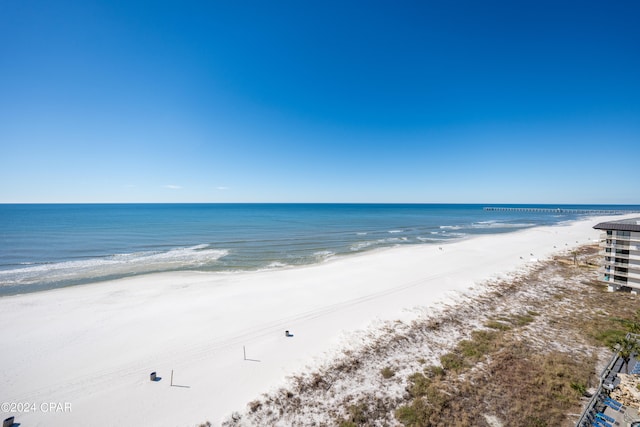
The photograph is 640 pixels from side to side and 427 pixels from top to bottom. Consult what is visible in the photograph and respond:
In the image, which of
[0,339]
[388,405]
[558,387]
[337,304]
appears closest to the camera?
[388,405]

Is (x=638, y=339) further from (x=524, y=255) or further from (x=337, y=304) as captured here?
(x=524, y=255)

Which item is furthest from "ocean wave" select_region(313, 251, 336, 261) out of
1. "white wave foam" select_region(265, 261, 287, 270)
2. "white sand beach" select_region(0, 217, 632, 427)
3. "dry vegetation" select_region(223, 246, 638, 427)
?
"dry vegetation" select_region(223, 246, 638, 427)

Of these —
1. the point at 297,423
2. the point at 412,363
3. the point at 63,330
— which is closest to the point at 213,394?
the point at 297,423

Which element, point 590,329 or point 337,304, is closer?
point 590,329

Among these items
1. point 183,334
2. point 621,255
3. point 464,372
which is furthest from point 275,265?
point 621,255

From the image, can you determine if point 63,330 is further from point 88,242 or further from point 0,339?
point 88,242

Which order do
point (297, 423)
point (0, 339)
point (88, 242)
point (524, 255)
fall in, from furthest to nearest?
point (88, 242) → point (524, 255) → point (0, 339) → point (297, 423)

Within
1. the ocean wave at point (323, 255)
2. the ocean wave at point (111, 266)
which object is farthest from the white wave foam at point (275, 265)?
the ocean wave at point (111, 266)
